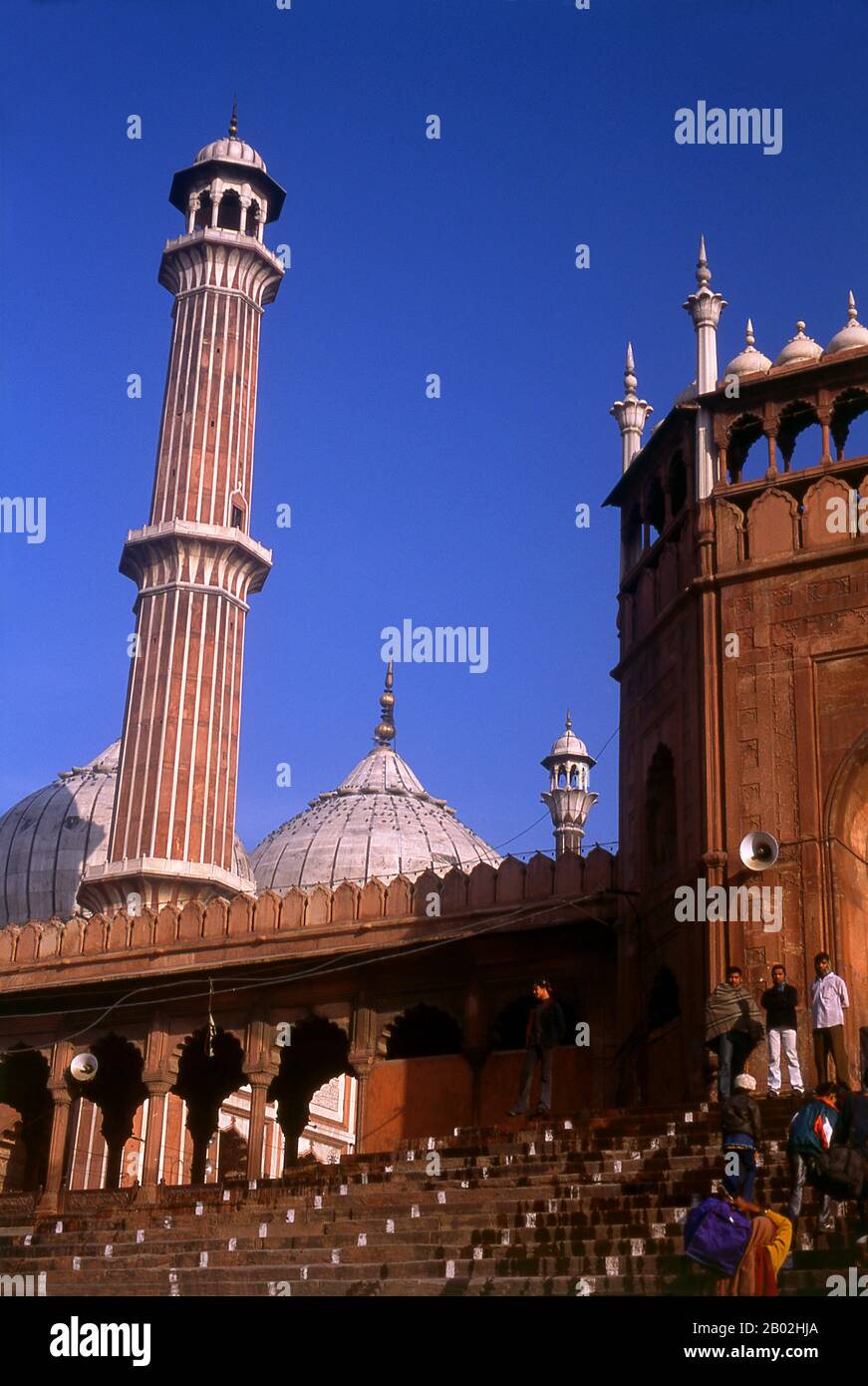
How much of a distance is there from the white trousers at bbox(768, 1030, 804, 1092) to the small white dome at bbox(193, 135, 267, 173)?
29.6 meters

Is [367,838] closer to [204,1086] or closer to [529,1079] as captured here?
[204,1086]

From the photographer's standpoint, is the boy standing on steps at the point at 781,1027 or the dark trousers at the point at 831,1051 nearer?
the boy standing on steps at the point at 781,1027

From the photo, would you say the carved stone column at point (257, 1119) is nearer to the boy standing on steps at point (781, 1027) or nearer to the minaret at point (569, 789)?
the boy standing on steps at point (781, 1027)

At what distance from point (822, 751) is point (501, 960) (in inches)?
205

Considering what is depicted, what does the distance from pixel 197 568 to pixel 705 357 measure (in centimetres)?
1877

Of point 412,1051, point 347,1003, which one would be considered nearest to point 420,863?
point 412,1051

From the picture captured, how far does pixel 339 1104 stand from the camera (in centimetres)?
4253

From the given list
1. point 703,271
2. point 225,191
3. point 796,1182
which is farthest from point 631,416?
point 225,191

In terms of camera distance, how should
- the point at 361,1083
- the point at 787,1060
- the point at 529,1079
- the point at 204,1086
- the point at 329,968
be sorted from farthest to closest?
the point at 204,1086 < the point at 329,968 < the point at 361,1083 < the point at 529,1079 < the point at 787,1060

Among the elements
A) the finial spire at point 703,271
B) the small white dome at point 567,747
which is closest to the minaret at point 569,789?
the small white dome at point 567,747

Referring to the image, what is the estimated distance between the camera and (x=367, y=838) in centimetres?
4472

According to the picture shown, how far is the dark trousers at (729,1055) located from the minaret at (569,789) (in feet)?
106

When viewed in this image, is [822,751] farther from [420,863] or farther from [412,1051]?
[420,863]

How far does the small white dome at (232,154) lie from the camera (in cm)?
4075
